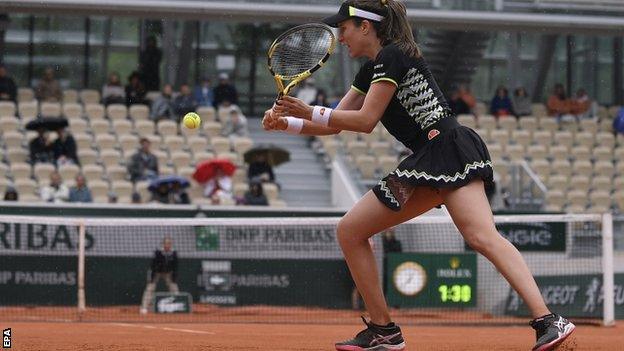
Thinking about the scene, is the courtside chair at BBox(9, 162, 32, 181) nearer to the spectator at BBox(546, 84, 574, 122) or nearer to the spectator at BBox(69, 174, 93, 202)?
the spectator at BBox(69, 174, 93, 202)

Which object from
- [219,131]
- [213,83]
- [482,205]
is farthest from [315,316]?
[213,83]

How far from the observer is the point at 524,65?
28.7 m

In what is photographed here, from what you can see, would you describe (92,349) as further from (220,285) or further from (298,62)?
(220,285)

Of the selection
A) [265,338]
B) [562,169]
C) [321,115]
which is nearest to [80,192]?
[265,338]

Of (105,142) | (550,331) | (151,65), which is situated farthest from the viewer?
(151,65)

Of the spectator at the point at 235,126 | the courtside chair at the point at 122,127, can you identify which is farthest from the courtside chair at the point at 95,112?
the spectator at the point at 235,126

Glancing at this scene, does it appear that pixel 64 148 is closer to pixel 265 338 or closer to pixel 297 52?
pixel 265 338

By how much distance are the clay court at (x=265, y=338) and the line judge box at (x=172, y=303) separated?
188 centimetres

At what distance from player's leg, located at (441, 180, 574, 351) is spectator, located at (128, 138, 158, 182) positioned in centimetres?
1376

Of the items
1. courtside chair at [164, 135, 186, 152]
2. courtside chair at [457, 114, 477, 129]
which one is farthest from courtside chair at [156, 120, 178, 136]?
courtside chair at [457, 114, 477, 129]

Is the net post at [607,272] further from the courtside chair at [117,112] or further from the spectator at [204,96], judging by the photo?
the spectator at [204,96]

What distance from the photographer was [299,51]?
22.8ft

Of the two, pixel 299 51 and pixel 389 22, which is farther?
pixel 299 51

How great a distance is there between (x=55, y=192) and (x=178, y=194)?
6.44 ft
